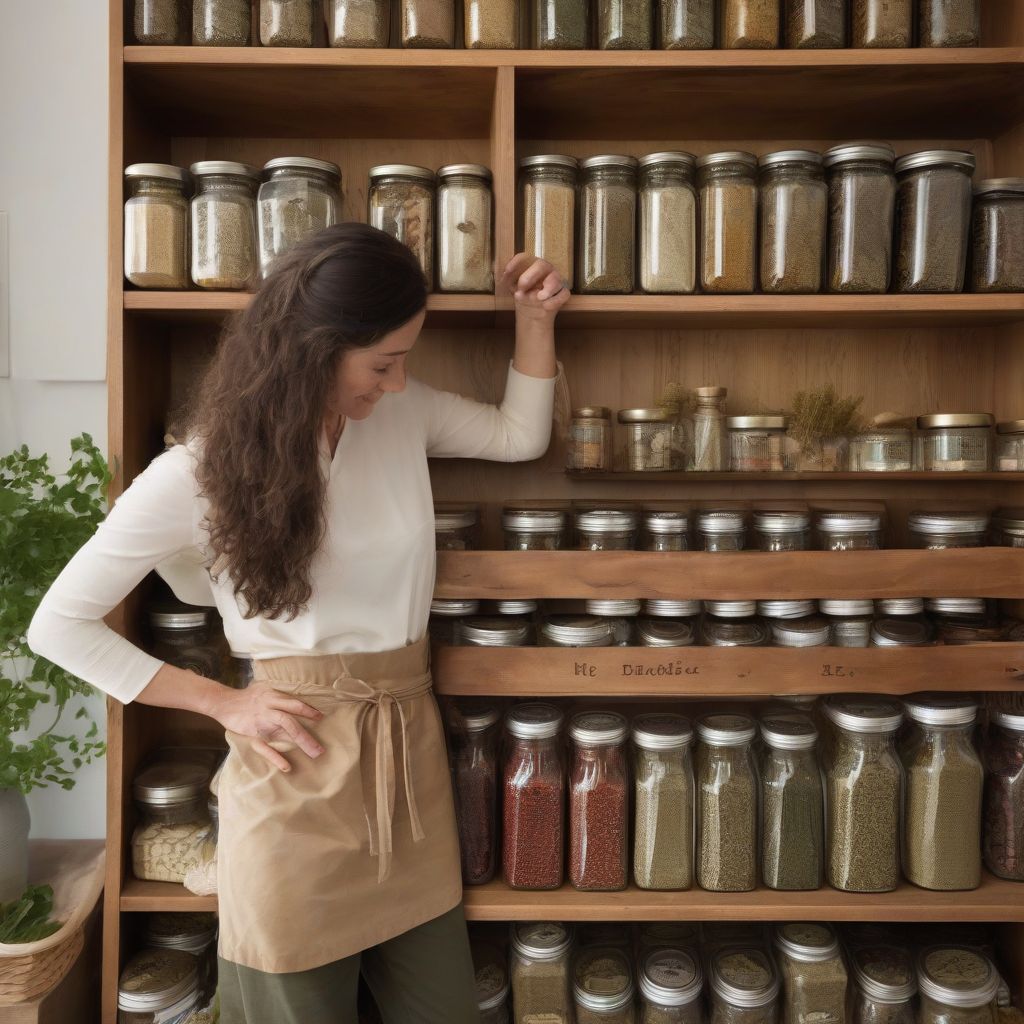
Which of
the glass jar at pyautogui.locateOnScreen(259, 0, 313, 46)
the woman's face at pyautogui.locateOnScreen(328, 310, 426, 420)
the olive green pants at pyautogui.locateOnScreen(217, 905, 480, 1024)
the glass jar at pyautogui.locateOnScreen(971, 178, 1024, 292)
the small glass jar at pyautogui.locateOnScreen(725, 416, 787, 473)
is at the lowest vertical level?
the olive green pants at pyautogui.locateOnScreen(217, 905, 480, 1024)

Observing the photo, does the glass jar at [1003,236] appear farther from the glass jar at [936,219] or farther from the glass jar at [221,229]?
the glass jar at [221,229]

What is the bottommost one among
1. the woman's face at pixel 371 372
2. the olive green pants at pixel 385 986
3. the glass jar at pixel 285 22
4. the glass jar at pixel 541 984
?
the glass jar at pixel 541 984

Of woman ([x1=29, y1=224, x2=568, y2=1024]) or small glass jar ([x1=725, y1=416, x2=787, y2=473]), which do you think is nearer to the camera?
woman ([x1=29, y1=224, x2=568, y2=1024])

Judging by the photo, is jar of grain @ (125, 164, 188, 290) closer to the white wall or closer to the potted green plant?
the potted green plant

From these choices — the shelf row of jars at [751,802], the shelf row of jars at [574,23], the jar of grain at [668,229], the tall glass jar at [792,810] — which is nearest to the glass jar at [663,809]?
the shelf row of jars at [751,802]

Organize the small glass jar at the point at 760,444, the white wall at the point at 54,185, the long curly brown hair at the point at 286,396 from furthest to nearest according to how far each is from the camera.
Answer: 1. the white wall at the point at 54,185
2. the small glass jar at the point at 760,444
3. the long curly brown hair at the point at 286,396

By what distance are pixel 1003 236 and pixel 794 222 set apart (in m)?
0.34

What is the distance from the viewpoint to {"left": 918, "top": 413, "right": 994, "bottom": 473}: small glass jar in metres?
1.48

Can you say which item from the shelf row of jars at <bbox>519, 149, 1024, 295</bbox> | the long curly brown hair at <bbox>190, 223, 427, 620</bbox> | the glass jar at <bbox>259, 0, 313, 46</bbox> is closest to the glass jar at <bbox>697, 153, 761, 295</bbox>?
the shelf row of jars at <bbox>519, 149, 1024, 295</bbox>

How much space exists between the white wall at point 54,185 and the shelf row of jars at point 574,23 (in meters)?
0.38

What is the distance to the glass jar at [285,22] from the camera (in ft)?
4.65

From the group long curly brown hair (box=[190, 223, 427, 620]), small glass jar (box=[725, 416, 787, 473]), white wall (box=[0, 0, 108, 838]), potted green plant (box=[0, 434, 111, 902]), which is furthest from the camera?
white wall (box=[0, 0, 108, 838])

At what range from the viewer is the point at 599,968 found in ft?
4.98

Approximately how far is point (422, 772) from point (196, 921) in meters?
0.63
